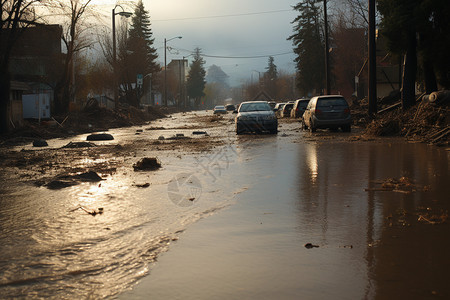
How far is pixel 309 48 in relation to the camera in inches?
3243

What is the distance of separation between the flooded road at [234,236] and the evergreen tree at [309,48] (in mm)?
69024

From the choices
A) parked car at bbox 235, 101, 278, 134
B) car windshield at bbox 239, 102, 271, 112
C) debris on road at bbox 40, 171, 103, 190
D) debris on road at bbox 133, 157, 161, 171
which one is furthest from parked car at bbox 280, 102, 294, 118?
debris on road at bbox 40, 171, 103, 190

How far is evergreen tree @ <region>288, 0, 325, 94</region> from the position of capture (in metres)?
79.8

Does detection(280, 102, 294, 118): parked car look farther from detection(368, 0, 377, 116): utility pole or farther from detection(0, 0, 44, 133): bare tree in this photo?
detection(0, 0, 44, 133): bare tree

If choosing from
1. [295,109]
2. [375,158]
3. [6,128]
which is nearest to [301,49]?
[295,109]

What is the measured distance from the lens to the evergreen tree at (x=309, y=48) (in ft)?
262

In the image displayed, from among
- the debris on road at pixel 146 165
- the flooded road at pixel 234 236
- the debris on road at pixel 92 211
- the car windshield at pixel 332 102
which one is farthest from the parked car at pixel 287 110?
the debris on road at pixel 92 211

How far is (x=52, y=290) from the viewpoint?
4422 millimetres

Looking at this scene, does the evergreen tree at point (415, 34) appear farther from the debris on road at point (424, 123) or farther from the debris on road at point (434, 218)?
the debris on road at point (434, 218)

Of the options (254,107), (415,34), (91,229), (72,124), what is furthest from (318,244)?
(72,124)

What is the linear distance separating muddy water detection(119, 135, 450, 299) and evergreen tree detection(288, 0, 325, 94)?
69495 mm

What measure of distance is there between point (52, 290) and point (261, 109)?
74.9 ft

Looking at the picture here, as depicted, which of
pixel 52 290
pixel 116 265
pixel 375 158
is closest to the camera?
pixel 52 290

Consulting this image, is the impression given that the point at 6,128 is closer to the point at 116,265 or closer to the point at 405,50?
the point at 405,50
